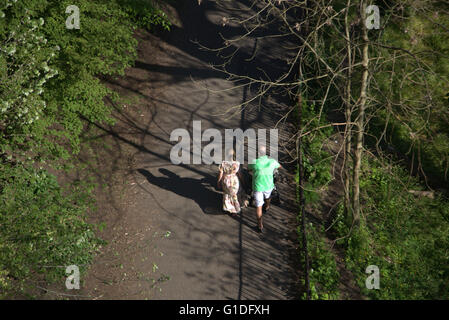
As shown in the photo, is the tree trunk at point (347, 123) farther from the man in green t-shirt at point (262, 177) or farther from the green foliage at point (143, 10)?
the green foliage at point (143, 10)

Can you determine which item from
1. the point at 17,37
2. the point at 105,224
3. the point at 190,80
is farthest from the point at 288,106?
the point at 17,37

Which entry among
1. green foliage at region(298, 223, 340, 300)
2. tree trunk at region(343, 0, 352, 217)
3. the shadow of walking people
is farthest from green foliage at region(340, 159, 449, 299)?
the shadow of walking people

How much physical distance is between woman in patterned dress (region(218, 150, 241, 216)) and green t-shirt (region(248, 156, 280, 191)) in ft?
1.44

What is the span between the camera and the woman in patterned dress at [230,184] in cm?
888

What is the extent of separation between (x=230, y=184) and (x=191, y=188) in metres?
1.37

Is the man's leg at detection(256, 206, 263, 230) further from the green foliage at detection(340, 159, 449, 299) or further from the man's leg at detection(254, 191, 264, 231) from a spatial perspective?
the green foliage at detection(340, 159, 449, 299)

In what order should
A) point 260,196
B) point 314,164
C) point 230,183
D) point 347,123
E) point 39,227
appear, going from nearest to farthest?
point 347,123
point 39,227
point 260,196
point 230,183
point 314,164

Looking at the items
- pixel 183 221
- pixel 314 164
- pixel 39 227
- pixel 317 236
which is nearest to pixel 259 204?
pixel 317 236

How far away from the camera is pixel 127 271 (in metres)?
8.43

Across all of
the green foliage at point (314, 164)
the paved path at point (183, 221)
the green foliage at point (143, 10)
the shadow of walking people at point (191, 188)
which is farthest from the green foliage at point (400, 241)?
the green foliage at point (143, 10)

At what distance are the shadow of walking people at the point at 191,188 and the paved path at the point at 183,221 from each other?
2cm

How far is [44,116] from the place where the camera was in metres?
9.50

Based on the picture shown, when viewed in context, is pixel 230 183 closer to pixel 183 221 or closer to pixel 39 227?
pixel 183 221

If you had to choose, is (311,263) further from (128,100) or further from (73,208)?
(128,100)
